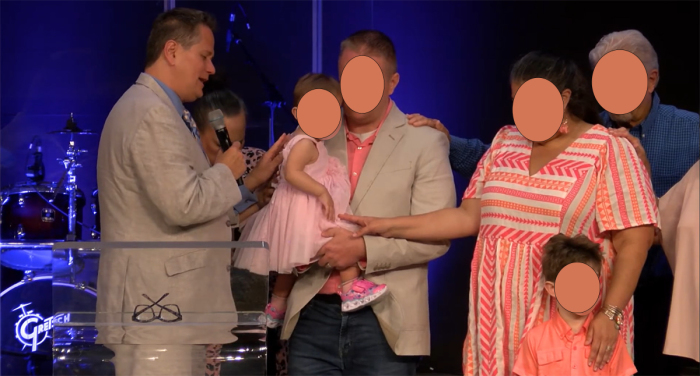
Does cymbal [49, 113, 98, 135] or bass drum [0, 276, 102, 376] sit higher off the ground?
cymbal [49, 113, 98, 135]

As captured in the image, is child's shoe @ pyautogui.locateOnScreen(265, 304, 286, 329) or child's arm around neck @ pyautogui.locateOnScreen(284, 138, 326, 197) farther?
child's shoe @ pyautogui.locateOnScreen(265, 304, 286, 329)

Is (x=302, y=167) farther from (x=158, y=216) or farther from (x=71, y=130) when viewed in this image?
(x=71, y=130)

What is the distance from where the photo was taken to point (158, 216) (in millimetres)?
3061

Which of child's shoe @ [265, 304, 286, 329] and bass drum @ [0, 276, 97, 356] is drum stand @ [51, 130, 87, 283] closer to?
bass drum @ [0, 276, 97, 356]

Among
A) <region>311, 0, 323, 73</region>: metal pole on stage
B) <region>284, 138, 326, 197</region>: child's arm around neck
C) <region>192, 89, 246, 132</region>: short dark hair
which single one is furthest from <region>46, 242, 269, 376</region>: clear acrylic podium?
<region>311, 0, 323, 73</region>: metal pole on stage

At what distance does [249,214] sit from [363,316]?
2.50ft

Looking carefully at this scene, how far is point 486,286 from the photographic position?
318 centimetres

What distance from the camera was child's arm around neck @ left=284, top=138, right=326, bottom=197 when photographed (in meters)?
3.38

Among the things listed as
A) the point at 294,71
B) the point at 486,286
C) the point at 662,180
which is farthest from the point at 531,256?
the point at 294,71

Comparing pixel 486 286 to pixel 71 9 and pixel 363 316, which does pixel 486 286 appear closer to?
pixel 363 316

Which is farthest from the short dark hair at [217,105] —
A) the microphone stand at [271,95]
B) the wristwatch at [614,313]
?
the wristwatch at [614,313]

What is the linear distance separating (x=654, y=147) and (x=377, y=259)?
1.32 meters

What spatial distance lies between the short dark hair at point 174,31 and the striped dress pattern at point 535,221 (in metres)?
1.21

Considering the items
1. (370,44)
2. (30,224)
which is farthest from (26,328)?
(370,44)
